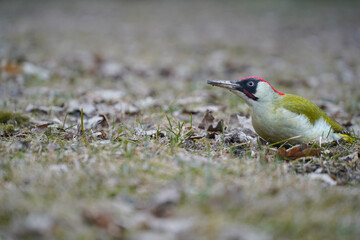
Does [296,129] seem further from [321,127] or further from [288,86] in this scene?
[288,86]

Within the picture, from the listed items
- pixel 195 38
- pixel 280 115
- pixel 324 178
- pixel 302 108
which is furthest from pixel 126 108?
pixel 195 38

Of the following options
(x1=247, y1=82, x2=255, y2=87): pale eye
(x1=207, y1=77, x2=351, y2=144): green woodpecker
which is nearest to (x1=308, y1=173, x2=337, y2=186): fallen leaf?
(x1=207, y1=77, x2=351, y2=144): green woodpecker

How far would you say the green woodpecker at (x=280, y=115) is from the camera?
305cm

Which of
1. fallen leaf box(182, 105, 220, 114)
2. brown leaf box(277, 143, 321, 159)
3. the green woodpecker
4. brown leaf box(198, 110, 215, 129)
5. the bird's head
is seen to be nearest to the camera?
brown leaf box(277, 143, 321, 159)

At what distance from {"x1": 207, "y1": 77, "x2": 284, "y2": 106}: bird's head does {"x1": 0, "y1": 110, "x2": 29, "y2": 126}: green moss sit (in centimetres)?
199

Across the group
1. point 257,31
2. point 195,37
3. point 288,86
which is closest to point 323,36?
point 257,31

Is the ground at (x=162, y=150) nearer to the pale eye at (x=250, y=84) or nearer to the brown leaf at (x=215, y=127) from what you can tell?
the brown leaf at (x=215, y=127)

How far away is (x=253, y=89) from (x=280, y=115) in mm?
346

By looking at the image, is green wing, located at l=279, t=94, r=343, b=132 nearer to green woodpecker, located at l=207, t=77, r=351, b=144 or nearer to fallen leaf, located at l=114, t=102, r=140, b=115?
green woodpecker, located at l=207, t=77, r=351, b=144

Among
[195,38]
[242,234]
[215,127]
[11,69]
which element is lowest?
[242,234]

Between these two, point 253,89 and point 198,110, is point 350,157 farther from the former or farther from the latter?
point 198,110

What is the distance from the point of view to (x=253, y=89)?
3170 mm

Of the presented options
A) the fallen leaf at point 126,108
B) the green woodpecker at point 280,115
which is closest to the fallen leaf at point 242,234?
the green woodpecker at point 280,115

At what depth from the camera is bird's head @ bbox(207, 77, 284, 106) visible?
3.15 meters
